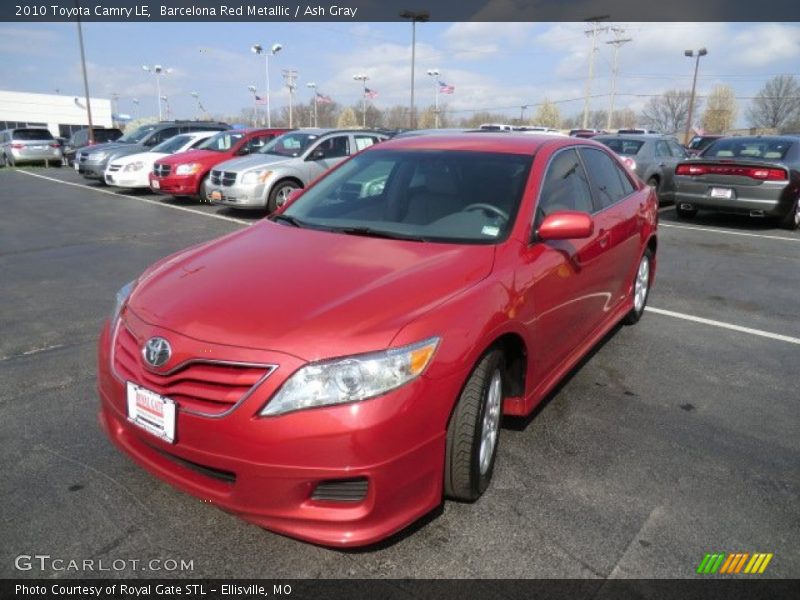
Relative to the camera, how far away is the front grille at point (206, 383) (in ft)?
6.77

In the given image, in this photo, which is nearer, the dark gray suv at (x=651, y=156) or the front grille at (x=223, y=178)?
the front grille at (x=223, y=178)

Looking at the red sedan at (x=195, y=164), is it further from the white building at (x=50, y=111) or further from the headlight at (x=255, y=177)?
the white building at (x=50, y=111)

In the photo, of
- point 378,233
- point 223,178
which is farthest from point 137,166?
point 378,233

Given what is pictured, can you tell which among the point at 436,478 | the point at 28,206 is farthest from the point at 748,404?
the point at 28,206

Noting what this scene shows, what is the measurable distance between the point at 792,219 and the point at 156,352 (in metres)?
11.5

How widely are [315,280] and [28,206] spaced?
12.3 m

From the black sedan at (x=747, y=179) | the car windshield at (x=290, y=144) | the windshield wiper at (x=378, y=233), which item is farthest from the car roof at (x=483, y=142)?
the car windshield at (x=290, y=144)

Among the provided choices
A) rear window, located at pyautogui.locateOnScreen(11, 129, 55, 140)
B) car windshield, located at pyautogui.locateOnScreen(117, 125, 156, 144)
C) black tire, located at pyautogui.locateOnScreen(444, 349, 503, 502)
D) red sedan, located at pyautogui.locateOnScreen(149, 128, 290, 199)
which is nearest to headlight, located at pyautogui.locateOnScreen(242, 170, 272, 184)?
red sedan, located at pyautogui.locateOnScreen(149, 128, 290, 199)

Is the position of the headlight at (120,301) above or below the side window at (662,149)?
below

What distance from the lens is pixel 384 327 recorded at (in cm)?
215

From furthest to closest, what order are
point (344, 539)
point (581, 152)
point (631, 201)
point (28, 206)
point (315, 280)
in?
point (28, 206), point (631, 201), point (581, 152), point (315, 280), point (344, 539)

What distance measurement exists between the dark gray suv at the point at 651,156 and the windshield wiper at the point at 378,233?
981 centimetres

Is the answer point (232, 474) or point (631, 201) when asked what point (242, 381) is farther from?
point (631, 201)

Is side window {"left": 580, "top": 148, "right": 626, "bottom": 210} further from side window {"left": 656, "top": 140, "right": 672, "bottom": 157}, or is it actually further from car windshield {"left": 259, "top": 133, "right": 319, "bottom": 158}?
side window {"left": 656, "top": 140, "right": 672, "bottom": 157}
